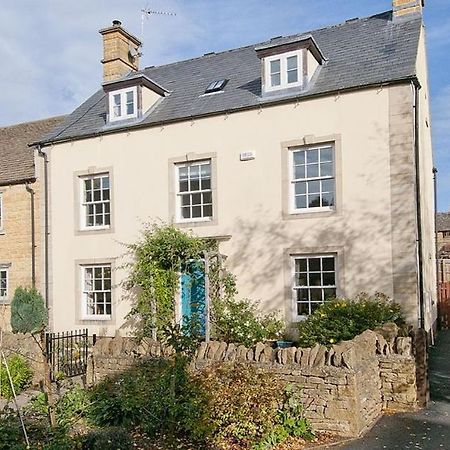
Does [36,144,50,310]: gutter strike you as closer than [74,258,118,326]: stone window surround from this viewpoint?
No

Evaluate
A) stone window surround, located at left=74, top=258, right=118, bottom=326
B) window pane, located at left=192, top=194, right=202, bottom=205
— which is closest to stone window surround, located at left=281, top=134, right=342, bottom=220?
window pane, located at left=192, top=194, right=202, bottom=205

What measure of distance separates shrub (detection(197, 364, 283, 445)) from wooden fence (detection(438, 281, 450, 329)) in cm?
1427

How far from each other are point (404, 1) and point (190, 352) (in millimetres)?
12745

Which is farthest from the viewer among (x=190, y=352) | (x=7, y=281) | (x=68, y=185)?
(x=7, y=281)

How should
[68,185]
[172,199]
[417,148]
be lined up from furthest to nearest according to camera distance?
[68,185]
[172,199]
[417,148]

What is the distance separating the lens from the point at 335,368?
6.89 meters

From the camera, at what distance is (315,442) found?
664 centimetres

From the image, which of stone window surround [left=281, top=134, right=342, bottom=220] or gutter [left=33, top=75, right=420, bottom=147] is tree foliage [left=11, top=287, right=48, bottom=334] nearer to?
Answer: gutter [left=33, top=75, right=420, bottom=147]

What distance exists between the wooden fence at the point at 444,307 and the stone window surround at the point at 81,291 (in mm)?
11879

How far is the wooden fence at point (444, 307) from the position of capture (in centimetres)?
1888

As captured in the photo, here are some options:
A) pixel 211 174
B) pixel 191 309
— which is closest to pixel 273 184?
pixel 211 174

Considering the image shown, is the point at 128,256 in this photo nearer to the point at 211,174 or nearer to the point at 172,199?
the point at 172,199

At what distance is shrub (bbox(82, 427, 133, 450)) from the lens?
546 centimetres

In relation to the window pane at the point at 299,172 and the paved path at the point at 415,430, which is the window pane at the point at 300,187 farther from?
the paved path at the point at 415,430
